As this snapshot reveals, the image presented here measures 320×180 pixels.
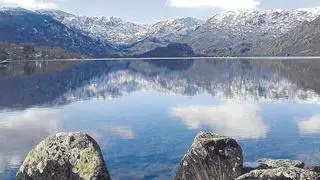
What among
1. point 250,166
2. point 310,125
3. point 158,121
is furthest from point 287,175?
point 158,121

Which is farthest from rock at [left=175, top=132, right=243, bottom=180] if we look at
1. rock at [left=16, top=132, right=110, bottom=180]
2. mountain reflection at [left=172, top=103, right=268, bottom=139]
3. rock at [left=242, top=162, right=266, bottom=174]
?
mountain reflection at [left=172, top=103, right=268, bottom=139]

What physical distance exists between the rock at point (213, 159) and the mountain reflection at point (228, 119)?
32078mm

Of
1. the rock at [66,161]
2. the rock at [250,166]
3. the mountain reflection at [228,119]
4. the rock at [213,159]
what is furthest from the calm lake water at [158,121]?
the rock at [66,161]

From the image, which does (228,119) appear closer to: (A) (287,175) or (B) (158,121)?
(B) (158,121)

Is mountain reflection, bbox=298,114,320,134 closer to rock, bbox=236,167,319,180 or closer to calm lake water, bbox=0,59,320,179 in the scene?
calm lake water, bbox=0,59,320,179

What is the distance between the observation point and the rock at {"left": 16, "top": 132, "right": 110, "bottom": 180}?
82.9ft

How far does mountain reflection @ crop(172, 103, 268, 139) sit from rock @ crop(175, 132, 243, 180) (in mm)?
32078

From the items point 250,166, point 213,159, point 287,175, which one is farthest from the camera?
point 250,166

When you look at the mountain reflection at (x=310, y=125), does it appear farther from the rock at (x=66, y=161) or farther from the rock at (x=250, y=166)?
the rock at (x=66, y=161)

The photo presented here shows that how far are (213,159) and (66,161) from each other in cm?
958

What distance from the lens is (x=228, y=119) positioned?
82.2 m

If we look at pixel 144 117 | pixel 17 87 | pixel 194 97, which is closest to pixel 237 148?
pixel 144 117

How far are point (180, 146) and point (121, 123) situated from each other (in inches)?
980

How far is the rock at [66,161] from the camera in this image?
25.3 m
